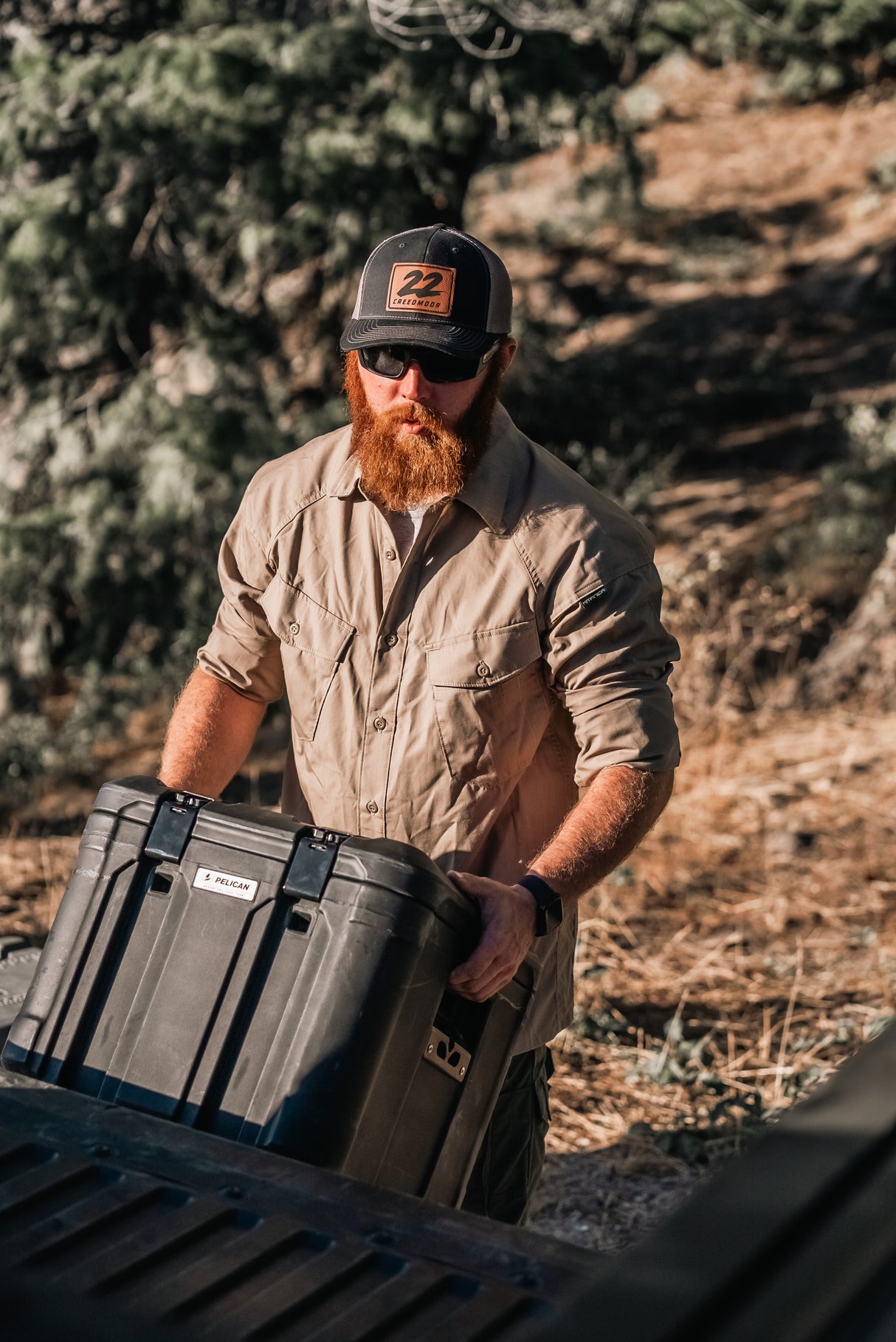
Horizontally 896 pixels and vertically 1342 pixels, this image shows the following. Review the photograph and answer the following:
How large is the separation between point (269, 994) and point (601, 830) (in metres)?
0.67

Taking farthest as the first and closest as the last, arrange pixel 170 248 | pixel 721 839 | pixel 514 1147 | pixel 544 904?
pixel 170 248, pixel 721 839, pixel 514 1147, pixel 544 904

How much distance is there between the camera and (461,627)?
260cm

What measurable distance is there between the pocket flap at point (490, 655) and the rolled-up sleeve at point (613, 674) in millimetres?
43

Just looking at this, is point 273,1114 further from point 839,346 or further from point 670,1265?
point 839,346

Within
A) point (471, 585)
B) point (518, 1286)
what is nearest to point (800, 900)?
point (471, 585)

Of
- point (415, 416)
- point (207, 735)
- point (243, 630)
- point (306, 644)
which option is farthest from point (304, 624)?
point (415, 416)

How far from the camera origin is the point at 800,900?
18.4 ft

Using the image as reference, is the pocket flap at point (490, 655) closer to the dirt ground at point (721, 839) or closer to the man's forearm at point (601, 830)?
the man's forearm at point (601, 830)

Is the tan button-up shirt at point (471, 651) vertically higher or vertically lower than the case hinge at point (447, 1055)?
higher

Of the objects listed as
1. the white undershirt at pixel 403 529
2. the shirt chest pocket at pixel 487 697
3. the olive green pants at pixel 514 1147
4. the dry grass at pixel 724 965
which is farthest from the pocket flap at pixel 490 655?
the dry grass at pixel 724 965

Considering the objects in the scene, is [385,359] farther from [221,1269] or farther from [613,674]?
[221,1269]

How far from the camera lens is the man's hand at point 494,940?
2154mm

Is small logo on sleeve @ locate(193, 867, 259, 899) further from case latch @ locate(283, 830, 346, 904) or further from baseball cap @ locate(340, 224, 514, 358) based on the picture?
baseball cap @ locate(340, 224, 514, 358)

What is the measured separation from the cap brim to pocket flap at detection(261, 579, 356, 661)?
1.63ft
